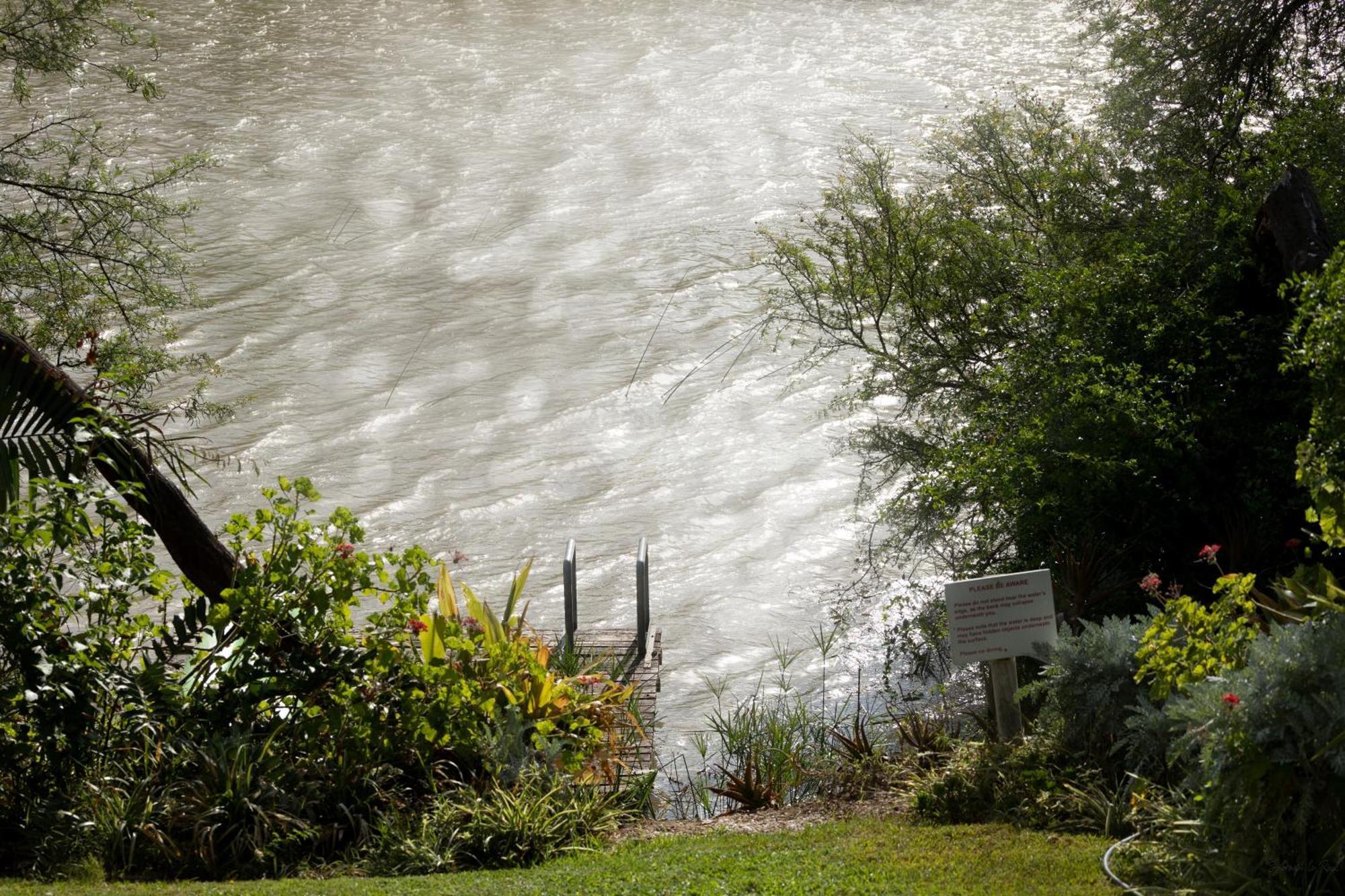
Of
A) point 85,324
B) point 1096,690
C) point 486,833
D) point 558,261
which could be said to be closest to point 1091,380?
point 1096,690

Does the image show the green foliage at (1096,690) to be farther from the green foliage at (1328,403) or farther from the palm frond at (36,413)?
the palm frond at (36,413)

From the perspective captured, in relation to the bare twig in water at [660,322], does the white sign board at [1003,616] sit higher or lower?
lower

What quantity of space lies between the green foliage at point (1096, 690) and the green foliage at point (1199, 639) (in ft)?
1.59

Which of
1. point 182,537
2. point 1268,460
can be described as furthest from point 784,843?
point 1268,460

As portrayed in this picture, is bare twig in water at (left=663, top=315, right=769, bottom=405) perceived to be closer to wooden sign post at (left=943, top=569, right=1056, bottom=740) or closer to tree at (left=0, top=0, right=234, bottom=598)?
tree at (left=0, top=0, right=234, bottom=598)

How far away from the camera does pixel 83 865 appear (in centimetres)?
576

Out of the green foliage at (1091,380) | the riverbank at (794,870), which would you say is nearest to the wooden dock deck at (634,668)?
the riverbank at (794,870)

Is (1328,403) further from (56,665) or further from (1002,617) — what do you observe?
(56,665)

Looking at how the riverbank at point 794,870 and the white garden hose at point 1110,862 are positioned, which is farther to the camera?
the riverbank at point 794,870

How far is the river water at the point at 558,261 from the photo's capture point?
49.2 feet

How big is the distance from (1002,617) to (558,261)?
56.6ft

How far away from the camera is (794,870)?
5.59 metres

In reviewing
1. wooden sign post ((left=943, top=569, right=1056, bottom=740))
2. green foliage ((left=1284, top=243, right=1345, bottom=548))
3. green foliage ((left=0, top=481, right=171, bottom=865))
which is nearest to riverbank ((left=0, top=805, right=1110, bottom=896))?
green foliage ((left=0, top=481, right=171, bottom=865))

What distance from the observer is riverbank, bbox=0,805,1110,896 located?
533 centimetres
